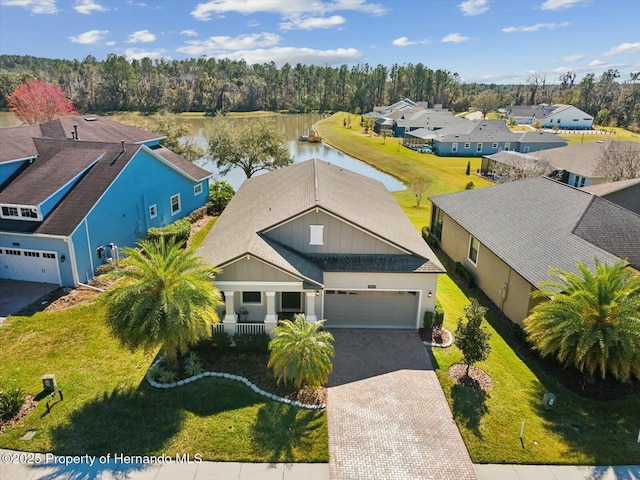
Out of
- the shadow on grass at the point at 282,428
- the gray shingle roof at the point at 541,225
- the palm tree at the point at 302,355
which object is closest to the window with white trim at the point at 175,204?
the gray shingle roof at the point at 541,225

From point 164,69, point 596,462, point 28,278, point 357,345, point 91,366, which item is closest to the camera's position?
point 596,462

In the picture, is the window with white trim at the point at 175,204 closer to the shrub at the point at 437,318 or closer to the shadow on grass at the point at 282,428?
the shrub at the point at 437,318

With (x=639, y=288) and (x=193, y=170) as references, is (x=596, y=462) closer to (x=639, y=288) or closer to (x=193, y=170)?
(x=639, y=288)

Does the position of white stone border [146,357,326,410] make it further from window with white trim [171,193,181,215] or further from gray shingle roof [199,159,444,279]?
window with white trim [171,193,181,215]

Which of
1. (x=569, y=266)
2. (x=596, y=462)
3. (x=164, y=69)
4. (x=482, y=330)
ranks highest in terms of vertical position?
(x=164, y=69)

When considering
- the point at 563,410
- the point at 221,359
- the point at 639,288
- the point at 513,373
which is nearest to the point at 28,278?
the point at 221,359
